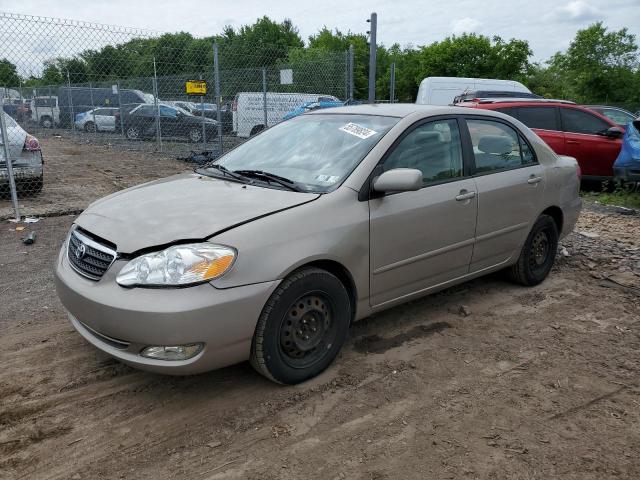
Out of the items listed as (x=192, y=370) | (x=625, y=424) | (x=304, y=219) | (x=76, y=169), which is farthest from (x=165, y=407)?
(x=76, y=169)

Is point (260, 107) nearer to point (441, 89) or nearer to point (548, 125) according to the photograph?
point (441, 89)

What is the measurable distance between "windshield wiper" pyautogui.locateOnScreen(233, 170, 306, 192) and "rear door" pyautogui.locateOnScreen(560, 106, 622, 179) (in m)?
7.59

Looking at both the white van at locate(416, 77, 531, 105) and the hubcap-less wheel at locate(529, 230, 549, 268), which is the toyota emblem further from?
the white van at locate(416, 77, 531, 105)

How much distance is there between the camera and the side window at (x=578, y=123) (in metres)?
9.60

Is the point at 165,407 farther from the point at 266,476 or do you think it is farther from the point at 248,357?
the point at 266,476

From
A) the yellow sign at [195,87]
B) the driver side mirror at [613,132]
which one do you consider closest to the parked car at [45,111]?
the yellow sign at [195,87]

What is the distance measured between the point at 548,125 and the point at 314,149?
7207 millimetres

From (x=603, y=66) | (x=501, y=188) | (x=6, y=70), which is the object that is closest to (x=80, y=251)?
(x=501, y=188)

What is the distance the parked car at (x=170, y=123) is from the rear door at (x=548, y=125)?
34.9 feet

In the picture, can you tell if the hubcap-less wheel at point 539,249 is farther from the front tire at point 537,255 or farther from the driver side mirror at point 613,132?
the driver side mirror at point 613,132

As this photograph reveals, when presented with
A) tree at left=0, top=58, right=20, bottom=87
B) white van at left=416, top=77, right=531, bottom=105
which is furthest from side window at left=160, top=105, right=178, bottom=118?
white van at left=416, top=77, right=531, bottom=105

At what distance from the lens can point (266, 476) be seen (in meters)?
2.48

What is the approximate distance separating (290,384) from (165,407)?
0.72m

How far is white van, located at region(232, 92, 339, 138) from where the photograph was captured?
531 inches
